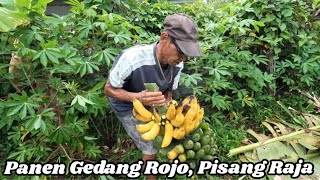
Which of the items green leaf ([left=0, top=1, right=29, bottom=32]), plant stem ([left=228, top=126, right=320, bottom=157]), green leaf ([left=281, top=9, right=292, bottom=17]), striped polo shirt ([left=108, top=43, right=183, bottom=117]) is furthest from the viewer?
green leaf ([left=281, top=9, right=292, bottom=17])

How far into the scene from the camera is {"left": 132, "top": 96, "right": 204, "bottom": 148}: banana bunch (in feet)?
6.27

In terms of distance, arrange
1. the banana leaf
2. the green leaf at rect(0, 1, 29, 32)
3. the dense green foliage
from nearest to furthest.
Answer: the green leaf at rect(0, 1, 29, 32) < the dense green foliage < the banana leaf

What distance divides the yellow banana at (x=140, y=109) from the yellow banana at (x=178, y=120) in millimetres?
142

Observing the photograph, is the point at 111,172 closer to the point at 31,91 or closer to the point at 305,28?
the point at 31,91

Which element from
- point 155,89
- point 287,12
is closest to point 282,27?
point 287,12

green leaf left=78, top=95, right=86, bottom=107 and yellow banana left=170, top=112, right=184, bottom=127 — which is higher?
yellow banana left=170, top=112, right=184, bottom=127

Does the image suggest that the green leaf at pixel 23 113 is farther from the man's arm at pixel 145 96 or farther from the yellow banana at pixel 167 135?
the yellow banana at pixel 167 135

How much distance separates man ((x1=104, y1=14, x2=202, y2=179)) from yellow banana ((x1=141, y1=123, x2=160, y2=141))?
145mm

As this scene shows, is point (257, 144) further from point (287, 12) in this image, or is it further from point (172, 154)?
point (287, 12)

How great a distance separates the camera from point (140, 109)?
6.33 ft

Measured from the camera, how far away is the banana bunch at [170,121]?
1912mm

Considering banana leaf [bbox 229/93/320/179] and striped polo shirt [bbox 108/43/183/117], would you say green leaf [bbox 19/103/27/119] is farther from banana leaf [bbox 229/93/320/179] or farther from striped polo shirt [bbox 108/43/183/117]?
banana leaf [bbox 229/93/320/179]

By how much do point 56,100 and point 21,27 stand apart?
24.3 inches

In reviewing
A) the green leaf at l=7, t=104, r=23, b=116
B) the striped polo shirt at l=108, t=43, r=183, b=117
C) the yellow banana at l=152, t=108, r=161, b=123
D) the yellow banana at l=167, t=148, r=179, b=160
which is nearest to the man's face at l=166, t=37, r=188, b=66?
the striped polo shirt at l=108, t=43, r=183, b=117
